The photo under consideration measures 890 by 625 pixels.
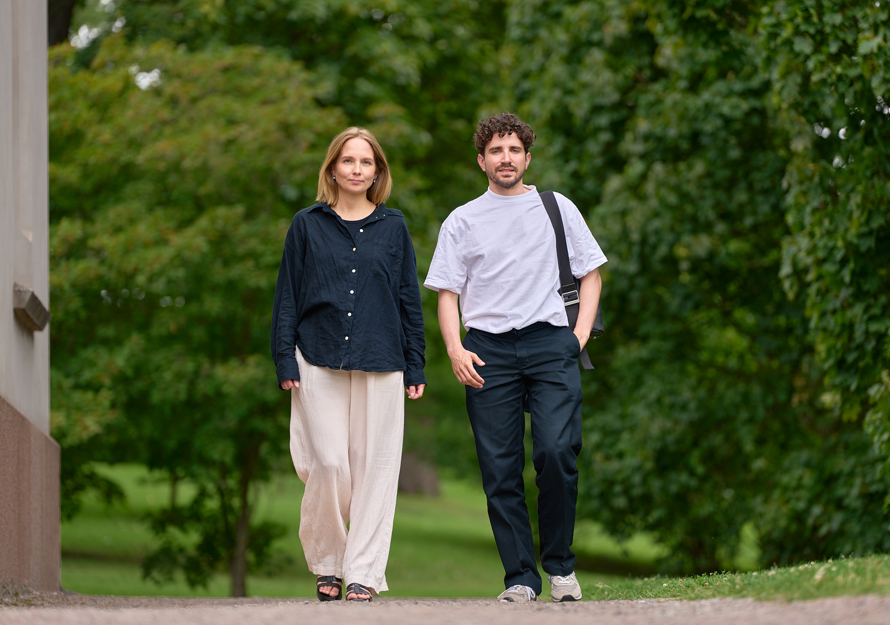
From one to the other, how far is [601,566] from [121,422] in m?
15.8

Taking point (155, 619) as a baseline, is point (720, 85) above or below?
above

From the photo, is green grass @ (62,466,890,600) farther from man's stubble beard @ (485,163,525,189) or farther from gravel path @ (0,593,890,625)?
man's stubble beard @ (485,163,525,189)

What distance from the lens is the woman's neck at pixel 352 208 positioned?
17.5 ft

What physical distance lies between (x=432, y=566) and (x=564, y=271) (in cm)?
1785

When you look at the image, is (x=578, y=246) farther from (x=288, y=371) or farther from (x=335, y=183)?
(x=288, y=371)

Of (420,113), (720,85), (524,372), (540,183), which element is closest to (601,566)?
(420,113)

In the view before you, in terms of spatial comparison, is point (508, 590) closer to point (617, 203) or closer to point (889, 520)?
point (889, 520)

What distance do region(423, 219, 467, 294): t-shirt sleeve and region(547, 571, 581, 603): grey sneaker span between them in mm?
1389

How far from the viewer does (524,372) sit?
5160 mm

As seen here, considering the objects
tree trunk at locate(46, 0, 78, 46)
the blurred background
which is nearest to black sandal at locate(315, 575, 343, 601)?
the blurred background

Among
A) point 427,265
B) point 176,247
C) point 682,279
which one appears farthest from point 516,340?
point 682,279

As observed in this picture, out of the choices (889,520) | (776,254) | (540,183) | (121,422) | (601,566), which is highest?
(540,183)

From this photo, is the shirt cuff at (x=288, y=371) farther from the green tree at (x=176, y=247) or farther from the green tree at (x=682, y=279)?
the green tree at (x=682, y=279)

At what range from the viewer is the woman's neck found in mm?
5324
